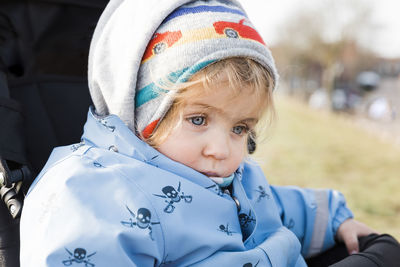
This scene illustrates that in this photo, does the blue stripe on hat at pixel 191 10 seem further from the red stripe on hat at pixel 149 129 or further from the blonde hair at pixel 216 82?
the red stripe on hat at pixel 149 129

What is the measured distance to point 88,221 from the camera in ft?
2.63

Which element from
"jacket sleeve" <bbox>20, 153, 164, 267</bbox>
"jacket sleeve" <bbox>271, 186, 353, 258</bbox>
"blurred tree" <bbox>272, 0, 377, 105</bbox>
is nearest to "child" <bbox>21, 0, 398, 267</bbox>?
"jacket sleeve" <bbox>20, 153, 164, 267</bbox>

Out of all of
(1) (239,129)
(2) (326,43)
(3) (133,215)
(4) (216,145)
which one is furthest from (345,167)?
(2) (326,43)

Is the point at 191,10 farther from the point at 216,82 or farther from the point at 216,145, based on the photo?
the point at 216,145

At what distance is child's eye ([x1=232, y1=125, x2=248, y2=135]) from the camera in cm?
106

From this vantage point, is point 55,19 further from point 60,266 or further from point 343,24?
point 343,24

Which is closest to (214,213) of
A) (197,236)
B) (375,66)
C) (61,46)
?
(197,236)

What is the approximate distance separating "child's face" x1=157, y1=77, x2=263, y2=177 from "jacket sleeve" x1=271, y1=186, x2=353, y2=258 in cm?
44

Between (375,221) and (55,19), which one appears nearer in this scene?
(55,19)

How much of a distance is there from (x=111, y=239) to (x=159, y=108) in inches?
13.8

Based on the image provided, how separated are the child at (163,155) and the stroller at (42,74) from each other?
216 millimetres

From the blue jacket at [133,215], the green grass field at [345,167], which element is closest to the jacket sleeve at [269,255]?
the blue jacket at [133,215]

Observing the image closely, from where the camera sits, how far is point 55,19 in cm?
143

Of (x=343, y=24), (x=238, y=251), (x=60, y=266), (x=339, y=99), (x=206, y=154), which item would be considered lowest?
(x=339, y=99)
